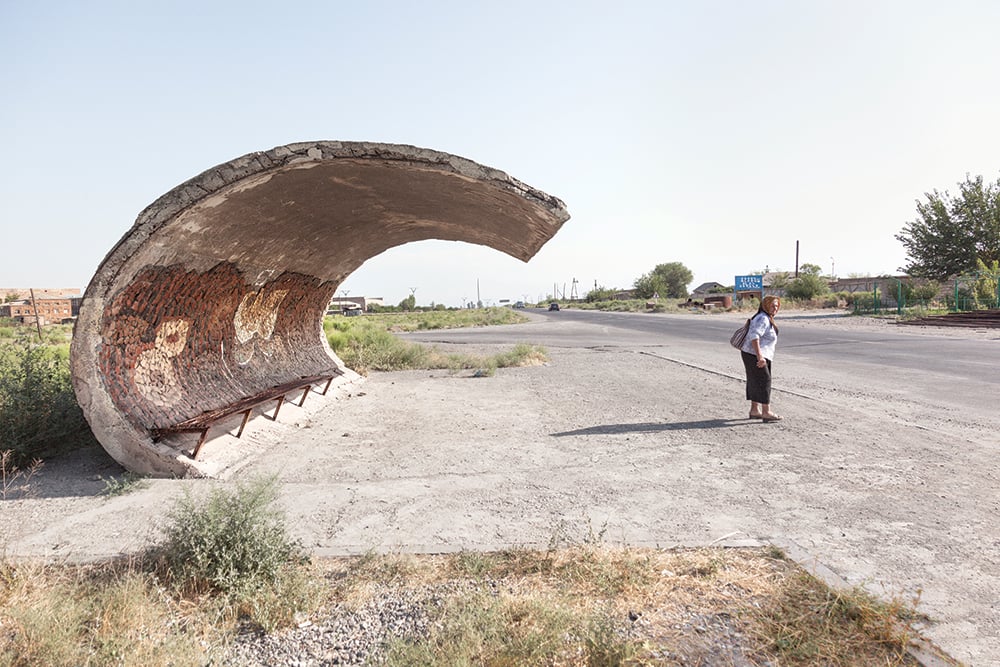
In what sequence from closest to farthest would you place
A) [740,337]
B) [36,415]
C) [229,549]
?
[229,549] < [36,415] < [740,337]

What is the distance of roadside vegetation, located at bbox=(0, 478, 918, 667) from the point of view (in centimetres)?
283

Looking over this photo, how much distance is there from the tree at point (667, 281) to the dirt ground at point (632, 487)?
4542 inches

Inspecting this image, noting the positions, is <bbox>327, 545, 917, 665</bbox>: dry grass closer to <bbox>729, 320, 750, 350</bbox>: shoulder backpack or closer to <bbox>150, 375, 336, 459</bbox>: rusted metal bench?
<bbox>150, 375, 336, 459</bbox>: rusted metal bench

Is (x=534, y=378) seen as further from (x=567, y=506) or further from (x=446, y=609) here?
(x=446, y=609)

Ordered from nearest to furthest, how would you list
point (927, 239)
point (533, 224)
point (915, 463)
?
point (915, 463) → point (533, 224) → point (927, 239)

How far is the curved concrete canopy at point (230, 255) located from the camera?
568 cm

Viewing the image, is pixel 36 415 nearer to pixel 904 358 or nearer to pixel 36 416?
pixel 36 416

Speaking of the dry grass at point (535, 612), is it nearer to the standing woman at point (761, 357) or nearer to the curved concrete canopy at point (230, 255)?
the curved concrete canopy at point (230, 255)

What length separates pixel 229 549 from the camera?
3707 mm

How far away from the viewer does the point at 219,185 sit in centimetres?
552

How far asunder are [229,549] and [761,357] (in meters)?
6.88

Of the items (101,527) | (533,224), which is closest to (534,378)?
(533,224)

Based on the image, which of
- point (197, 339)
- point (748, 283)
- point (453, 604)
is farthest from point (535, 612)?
point (748, 283)

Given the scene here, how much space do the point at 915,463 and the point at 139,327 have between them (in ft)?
27.1
